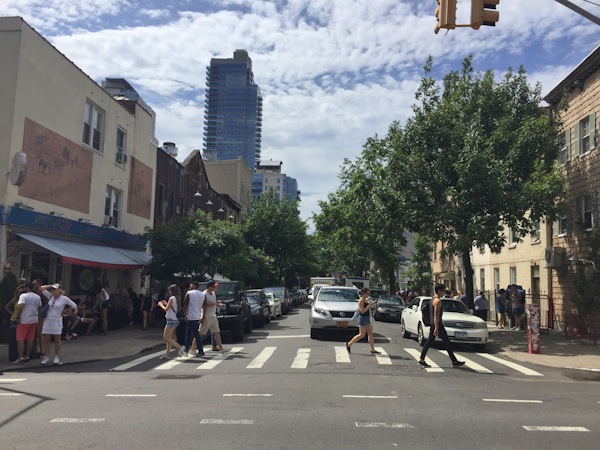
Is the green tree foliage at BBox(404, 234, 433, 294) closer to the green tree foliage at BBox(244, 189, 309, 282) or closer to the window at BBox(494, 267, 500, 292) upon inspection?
the window at BBox(494, 267, 500, 292)

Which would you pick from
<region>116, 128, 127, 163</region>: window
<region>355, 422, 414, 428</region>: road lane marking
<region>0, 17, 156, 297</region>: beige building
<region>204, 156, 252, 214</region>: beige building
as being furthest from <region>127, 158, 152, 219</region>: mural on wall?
<region>204, 156, 252, 214</region>: beige building

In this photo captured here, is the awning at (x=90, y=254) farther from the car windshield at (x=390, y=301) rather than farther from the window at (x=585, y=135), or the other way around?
the window at (x=585, y=135)

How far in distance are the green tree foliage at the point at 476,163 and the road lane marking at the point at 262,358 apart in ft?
24.3

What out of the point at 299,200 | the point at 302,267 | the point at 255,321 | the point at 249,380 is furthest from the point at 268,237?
the point at 249,380

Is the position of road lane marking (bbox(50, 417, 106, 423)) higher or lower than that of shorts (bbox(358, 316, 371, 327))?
lower

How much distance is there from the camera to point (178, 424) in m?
6.39

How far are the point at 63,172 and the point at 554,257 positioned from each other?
18319mm

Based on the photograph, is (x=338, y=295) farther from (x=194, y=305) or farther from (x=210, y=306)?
(x=194, y=305)

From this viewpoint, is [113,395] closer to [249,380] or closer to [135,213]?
[249,380]

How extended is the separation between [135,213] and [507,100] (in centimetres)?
1716

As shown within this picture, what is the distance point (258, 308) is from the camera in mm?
21703

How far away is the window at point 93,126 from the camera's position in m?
21.0

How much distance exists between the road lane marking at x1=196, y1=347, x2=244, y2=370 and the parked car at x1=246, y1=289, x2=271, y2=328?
6193 mm

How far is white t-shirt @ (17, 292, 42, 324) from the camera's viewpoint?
11.8 metres
